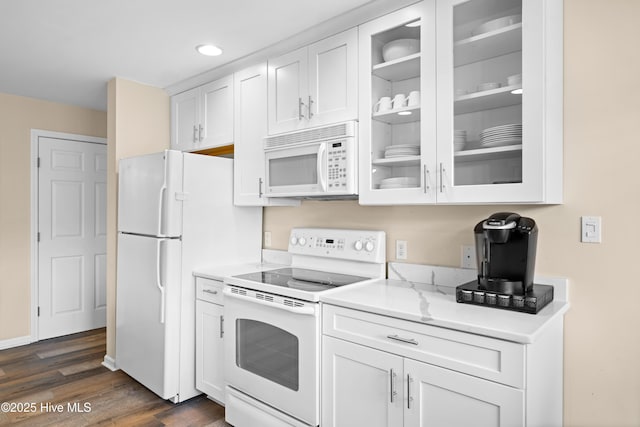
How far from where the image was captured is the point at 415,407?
5.17 ft

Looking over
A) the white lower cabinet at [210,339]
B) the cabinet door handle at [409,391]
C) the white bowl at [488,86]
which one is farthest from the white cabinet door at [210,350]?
the white bowl at [488,86]

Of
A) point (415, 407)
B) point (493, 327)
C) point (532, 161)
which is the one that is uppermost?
point (532, 161)

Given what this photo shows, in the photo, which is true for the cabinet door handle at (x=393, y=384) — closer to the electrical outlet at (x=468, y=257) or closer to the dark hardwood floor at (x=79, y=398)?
the electrical outlet at (x=468, y=257)

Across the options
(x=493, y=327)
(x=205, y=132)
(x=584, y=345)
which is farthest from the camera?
(x=205, y=132)

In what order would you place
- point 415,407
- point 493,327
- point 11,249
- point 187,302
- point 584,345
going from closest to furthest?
1. point 493,327
2. point 415,407
3. point 584,345
4. point 187,302
5. point 11,249

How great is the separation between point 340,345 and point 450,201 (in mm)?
808

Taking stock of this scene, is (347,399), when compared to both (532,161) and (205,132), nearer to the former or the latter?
(532,161)

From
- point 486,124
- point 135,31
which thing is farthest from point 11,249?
point 486,124

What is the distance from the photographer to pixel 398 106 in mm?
2021

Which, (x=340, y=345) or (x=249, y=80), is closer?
(x=340, y=345)

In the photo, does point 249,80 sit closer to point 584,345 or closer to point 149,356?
point 149,356

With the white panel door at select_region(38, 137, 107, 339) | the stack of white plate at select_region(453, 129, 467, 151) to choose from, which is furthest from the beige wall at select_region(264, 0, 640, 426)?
the white panel door at select_region(38, 137, 107, 339)

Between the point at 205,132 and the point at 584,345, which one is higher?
the point at 205,132

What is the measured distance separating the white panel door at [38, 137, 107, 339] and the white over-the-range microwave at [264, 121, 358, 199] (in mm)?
2602
